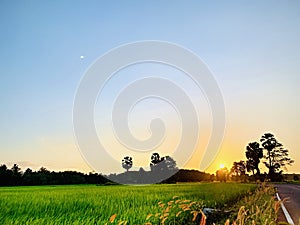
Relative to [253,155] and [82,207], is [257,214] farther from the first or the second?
[253,155]

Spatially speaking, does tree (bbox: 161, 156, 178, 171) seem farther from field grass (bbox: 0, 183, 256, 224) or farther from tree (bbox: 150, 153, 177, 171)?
field grass (bbox: 0, 183, 256, 224)

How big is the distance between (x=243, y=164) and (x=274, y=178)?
13887mm

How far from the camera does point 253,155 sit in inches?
3536

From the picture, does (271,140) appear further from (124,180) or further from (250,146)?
(124,180)

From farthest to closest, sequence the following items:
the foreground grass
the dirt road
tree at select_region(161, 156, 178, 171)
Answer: tree at select_region(161, 156, 178, 171)
the dirt road
the foreground grass

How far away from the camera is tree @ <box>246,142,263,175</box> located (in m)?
88.9

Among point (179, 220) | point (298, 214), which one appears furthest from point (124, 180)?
point (179, 220)

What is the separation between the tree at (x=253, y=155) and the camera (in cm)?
8894

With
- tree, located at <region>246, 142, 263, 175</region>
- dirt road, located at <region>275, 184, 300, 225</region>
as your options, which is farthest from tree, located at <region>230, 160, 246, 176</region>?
dirt road, located at <region>275, 184, 300, 225</region>

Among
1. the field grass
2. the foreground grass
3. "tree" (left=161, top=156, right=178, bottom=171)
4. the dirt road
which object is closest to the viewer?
the foreground grass

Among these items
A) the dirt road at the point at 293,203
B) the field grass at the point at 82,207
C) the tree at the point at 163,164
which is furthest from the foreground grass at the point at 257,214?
the tree at the point at 163,164

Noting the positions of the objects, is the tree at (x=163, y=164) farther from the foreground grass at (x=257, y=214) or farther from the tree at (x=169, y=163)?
the foreground grass at (x=257, y=214)

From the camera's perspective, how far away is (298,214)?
12.8m

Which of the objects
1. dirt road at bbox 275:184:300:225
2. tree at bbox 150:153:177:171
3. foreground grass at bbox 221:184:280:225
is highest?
tree at bbox 150:153:177:171
